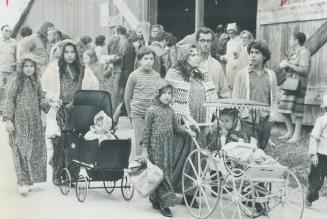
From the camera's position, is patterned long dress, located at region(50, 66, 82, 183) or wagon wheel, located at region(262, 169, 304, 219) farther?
patterned long dress, located at region(50, 66, 82, 183)

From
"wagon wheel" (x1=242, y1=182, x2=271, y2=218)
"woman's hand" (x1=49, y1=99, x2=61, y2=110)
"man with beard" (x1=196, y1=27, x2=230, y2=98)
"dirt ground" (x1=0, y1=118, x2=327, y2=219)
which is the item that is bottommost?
"dirt ground" (x1=0, y1=118, x2=327, y2=219)

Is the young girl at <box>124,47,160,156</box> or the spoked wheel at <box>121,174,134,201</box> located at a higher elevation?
the young girl at <box>124,47,160,156</box>

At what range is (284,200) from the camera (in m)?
4.95

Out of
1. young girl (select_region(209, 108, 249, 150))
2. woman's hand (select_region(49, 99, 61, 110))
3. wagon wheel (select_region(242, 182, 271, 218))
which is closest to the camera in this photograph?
wagon wheel (select_region(242, 182, 271, 218))

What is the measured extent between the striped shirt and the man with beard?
551mm

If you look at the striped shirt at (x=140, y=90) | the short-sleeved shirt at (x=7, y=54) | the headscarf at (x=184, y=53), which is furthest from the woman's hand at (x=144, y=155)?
the short-sleeved shirt at (x=7, y=54)

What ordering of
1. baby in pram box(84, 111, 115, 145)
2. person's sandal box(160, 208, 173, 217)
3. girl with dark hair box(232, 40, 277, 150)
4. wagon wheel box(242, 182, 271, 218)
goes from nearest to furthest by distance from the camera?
1. wagon wheel box(242, 182, 271, 218)
2. person's sandal box(160, 208, 173, 217)
3. girl with dark hair box(232, 40, 277, 150)
4. baby in pram box(84, 111, 115, 145)

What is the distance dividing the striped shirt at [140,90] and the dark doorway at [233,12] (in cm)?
528

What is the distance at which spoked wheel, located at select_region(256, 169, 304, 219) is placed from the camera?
4926 millimetres

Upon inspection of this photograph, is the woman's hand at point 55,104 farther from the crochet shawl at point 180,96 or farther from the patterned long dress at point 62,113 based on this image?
the crochet shawl at point 180,96

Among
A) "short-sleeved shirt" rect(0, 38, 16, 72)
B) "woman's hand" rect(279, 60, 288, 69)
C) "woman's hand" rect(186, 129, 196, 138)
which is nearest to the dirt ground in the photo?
"woman's hand" rect(186, 129, 196, 138)

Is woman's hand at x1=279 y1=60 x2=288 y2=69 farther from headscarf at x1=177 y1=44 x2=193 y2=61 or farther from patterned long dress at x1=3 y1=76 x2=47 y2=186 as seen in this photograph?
patterned long dress at x1=3 y1=76 x2=47 y2=186

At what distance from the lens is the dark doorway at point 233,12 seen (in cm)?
1159

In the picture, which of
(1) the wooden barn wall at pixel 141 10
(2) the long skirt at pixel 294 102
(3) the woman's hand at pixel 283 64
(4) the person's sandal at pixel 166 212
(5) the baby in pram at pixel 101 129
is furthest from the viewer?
(1) the wooden barn wall at pixel 141 10
